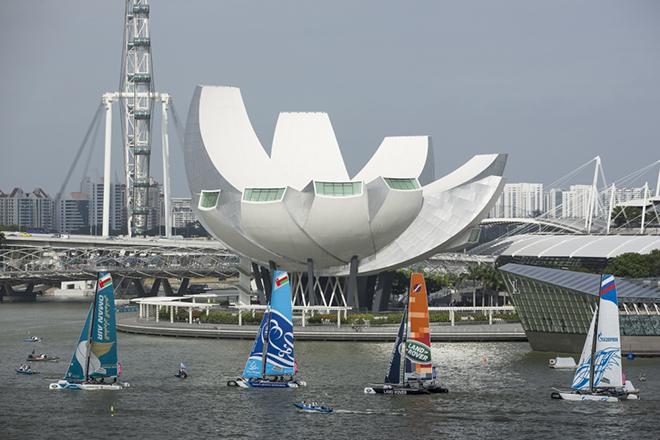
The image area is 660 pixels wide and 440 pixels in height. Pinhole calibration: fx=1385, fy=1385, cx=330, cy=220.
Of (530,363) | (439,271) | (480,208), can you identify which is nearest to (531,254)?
(439,271)

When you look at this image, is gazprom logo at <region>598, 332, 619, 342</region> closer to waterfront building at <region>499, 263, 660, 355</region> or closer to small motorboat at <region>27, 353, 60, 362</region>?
waterfront building at <region>499, 263, 660, 355</region>

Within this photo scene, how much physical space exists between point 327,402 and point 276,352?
481 centimetres

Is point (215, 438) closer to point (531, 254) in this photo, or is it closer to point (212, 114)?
point (212, 114)

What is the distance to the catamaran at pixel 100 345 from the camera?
5416cm

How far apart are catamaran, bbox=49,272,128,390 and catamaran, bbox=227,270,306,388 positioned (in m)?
4.78

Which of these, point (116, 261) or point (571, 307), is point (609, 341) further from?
point (116, 261)

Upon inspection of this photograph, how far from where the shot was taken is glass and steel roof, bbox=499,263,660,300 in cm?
6419

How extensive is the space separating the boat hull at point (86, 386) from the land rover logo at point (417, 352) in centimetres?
1134

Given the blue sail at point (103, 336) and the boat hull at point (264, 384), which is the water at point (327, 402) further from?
the blue sail at point (103, 336)

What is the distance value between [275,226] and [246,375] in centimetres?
2743

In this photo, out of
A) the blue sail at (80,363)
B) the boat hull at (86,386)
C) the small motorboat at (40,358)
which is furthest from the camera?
the small motorboat at (40,358)

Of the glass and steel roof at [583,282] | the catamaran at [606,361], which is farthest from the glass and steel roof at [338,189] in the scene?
the catamaran at [606,361]

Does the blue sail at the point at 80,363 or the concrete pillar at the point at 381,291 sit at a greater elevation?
the concrete pillar at the point at 381,291

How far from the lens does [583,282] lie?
64688 mm
